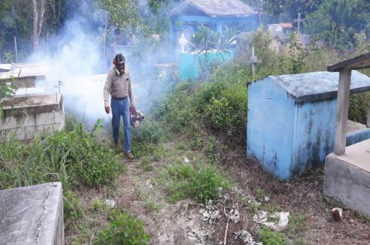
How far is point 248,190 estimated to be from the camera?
5523 millimetres

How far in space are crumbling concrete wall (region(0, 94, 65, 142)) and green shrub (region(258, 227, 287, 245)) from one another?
13.3 ft

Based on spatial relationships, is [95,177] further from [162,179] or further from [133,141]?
[133,141]

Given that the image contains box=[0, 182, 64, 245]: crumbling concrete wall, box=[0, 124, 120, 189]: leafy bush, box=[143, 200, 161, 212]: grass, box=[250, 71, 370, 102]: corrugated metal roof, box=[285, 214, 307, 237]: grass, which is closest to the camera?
box=[0, 182, 64, 245]: crumbling concrete wall

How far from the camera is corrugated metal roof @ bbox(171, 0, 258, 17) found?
1758 centimetres

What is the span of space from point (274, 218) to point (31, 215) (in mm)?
3045

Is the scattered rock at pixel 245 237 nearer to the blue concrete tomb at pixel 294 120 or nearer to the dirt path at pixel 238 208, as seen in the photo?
the dirt path at pixel 238 208

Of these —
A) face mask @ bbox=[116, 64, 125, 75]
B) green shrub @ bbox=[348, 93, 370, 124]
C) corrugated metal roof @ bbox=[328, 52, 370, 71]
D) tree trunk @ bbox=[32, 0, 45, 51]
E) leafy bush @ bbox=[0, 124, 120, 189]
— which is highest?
tree trunk @ bbox=[32, 0, 45, 51]

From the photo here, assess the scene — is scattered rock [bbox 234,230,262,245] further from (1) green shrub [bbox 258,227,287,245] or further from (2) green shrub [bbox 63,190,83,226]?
(2) green shrub [bbox 63,190,83,226]

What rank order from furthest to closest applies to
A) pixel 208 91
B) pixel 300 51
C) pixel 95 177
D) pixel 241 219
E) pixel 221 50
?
pixel 221 50 < pixel 300 51 < pixel 208 91 < pixel 95 177 < pixel 241 219

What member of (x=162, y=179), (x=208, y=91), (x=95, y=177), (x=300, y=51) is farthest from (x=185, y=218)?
(x=300, y=51)

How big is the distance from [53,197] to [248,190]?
3052 millimetres

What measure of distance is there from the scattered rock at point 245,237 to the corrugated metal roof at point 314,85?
2.19 meters

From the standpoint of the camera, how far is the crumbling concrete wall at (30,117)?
246 inches

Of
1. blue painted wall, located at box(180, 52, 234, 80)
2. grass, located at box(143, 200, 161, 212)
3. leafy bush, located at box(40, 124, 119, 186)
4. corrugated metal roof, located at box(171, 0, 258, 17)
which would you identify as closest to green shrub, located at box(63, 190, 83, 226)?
leafy bush, located at box(40, 124, 119, 186)
